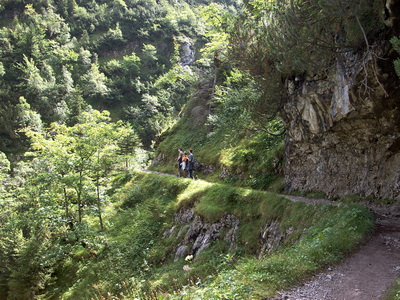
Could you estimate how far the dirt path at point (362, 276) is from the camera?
440cm

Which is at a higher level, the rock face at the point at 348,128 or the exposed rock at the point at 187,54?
the exposed rock at the point at 187,54

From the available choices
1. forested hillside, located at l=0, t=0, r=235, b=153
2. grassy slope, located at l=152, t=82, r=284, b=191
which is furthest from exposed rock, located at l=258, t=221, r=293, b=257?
forested hillside, located at l=0, t=0, r=235, b=153

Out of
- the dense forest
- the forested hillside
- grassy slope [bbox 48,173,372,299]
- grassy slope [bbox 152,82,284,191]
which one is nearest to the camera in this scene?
grassy slope [bbox 48,173,372,299]

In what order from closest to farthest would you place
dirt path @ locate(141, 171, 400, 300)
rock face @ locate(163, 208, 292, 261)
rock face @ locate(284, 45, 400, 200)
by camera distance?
1. dirt path @ locate(141, 171, 400, 300)
2. rock face @ locate(284, 45, 400, 200)
3. rock face @ locate(163, 208, 292, 261)

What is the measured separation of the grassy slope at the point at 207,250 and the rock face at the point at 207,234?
0.90ft

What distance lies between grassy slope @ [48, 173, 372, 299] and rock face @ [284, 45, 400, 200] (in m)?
1.93

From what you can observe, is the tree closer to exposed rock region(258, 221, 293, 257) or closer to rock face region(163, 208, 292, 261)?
rock face region(163, 208, 292, 261)

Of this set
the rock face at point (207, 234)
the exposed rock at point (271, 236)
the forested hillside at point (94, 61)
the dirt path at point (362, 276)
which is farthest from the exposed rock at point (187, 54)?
the dirt path at point (362, 276)

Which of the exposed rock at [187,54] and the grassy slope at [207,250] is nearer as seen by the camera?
the grassy slope at [207,250]

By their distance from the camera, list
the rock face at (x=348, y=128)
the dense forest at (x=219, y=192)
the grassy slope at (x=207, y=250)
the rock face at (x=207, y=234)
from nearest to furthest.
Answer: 1. the grassy slope at (x=207, y=250)
2. the dense forest at (x=219, y=192)
3. the rock face at (x=348, y=128)
4. the rock face at (x=207, y=234)

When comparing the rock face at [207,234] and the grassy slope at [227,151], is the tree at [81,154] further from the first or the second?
the grassy slope at [227,151]

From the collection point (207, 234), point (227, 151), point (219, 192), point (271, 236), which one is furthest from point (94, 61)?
point (271, 236)

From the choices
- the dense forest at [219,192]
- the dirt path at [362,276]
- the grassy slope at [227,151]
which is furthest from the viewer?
the grassy slope at [227,151]

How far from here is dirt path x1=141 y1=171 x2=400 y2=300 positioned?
4.40m
